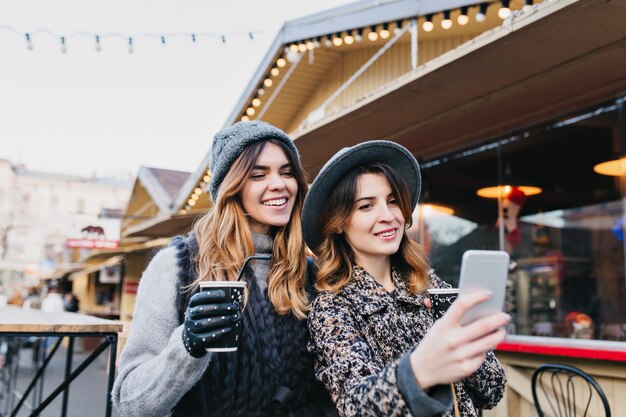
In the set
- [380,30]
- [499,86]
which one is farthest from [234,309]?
[380,30]

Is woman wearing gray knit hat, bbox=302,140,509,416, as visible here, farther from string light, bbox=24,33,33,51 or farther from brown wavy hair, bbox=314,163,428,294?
string light, bbox=24,33,33,51

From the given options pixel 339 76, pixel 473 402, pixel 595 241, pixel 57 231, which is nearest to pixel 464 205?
pixel 595 241

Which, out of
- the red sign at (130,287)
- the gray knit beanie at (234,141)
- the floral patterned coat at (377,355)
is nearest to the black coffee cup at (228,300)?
the floral patterned coat at (377,355)

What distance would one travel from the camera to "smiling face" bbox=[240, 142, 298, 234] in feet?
6.43

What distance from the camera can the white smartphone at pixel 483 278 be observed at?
1.11 metres

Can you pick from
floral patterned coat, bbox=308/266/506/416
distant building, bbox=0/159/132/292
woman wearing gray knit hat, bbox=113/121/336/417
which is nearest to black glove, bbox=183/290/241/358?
woman wearing gray knit hat, bbox=113/121/336/417

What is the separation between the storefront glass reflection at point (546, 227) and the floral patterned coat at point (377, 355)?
15.4 ft

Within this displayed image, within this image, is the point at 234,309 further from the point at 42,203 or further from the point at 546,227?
the point at 42,203

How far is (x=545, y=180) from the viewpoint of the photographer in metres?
7.95

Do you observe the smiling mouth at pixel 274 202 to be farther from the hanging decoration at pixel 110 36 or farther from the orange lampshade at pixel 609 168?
the hanging decoration at pixel 110 36

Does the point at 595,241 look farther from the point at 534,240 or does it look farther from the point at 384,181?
the point at 384,181

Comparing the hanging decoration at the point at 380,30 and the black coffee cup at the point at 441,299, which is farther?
the hanging decoration at the point at 380,30

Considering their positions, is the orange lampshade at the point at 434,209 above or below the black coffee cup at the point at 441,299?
above

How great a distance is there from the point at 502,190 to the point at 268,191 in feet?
19.2
